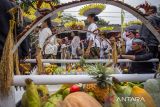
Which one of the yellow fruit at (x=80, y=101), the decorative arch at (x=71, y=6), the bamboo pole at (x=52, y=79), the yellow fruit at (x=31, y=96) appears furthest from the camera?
the decorative arch at (x=71, y=6)

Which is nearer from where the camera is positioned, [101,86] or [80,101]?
[80,101]

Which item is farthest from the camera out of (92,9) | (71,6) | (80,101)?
(92,9)

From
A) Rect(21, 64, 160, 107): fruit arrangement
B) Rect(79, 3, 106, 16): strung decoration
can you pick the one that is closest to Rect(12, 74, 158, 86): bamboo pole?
Rect(21, 64, 160, 107): fruit arrangement

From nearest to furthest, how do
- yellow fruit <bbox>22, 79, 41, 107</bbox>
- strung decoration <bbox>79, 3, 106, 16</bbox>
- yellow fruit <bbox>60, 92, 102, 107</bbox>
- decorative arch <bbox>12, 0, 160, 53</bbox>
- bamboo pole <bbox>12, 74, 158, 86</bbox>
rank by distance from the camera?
yellow fruit <bbox>60, 92, 102, 107</bbox> < yellow fruit <bbox>22, 79, 41, 107</bbox> < bamboo pole <bbox>12, 74, 158, 86</bbox> < decorative arch <bbox>12, 0, 160, 53</bbox> < strung decoration <bbox>79, 3, 106, 16</bbox>

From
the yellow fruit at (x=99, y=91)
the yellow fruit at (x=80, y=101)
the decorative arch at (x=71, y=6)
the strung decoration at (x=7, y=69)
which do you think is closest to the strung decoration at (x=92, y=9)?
the decorative arch at (x=71, y=6)

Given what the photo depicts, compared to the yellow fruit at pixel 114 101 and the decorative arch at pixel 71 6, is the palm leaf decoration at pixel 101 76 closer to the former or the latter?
the yellow fruit at pixel 114 101

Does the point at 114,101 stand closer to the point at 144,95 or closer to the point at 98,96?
the point at 98,96

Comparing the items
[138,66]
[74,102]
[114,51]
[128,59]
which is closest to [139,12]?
[74,102]

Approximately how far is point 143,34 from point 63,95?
3348mm

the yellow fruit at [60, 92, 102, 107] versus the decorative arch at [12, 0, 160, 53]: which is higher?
the decorative arch at [12, 0, 160, 53]

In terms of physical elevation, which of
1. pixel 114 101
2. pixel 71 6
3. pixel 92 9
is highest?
pixel 92 9

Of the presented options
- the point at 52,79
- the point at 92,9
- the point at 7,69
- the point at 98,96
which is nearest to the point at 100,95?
the point at 98,96

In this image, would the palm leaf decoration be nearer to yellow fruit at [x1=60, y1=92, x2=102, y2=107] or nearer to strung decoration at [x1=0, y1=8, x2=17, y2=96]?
yellow fruit at [x1=60, y1=92, x2=102, y2=107]

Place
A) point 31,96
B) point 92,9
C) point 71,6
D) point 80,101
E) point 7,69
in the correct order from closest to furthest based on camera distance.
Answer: point 80,101 < point 31,96 < point 7,69 < point 71,6 < point 92,9
